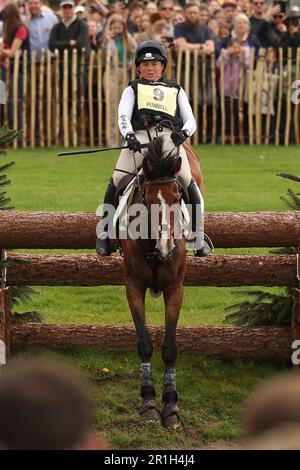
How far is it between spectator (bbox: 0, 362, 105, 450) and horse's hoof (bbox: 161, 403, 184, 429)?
556 cm

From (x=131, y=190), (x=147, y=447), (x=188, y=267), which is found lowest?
(x=147, y=447)

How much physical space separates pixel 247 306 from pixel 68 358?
1.58 meters

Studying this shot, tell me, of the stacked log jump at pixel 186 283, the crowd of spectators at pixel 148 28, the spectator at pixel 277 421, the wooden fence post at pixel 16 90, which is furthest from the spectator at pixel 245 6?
the spectator at pixel 277 421

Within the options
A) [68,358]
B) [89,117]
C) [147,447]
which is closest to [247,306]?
[68,358]

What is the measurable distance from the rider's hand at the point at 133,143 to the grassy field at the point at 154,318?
1.94 m

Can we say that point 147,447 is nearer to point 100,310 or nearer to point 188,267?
point 188,267

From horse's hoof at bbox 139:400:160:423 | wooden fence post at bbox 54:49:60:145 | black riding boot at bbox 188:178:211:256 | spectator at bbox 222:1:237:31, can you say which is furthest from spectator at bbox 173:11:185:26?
horse's hoof at bbox 139:400:160:423

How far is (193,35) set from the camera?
73.0 feet

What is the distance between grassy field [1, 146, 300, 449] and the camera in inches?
345

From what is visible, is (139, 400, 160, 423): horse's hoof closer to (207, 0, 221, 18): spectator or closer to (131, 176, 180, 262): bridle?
(131, 176, 180, 262): bridle

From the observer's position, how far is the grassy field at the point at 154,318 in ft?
28.7

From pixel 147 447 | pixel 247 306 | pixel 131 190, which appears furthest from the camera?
pixel 247 306

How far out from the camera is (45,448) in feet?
10.2

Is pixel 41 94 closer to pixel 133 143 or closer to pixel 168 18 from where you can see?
pixel 168 18
